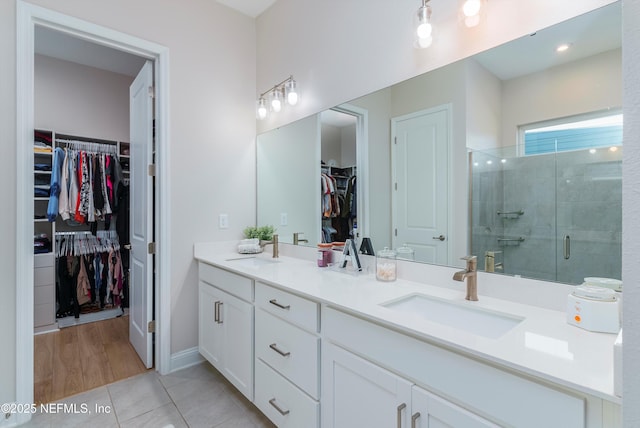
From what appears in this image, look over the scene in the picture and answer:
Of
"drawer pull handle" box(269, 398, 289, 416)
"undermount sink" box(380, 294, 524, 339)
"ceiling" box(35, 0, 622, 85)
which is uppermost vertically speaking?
"ceiling" box(35, 0, 622, 85)

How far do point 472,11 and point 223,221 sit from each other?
85.1 inches

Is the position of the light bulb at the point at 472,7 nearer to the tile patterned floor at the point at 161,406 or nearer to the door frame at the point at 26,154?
the door frame at the point at 26,154

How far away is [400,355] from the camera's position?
1015 mm

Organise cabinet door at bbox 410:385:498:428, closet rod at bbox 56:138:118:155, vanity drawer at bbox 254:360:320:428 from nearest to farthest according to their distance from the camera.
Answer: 1. cabinet door at bbox 410:385:498:428
2. vanity drawer at bbox 254:360:320:428
3. closet rod at bbox 56:138:118:155

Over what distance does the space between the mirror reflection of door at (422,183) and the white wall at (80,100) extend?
3679mm

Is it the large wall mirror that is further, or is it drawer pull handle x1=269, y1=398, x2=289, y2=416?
drawer pull handle x1=269, y1=398, x2=289, y2=416

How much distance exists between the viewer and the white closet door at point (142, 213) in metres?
2.33

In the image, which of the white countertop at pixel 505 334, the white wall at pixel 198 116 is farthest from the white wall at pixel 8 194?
the white countertop at pixel 505 334

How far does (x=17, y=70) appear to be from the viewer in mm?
1756

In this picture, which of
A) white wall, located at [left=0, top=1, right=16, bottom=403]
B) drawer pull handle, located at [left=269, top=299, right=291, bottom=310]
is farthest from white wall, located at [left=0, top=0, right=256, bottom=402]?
drawer pull handle, located at [left=269, top=299, right=291, bottom=310]

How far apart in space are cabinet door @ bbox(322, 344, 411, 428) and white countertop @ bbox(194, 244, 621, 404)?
0.62 ft

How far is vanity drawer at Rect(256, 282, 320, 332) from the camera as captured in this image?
1.34 m

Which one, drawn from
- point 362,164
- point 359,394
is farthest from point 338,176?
point 359,394

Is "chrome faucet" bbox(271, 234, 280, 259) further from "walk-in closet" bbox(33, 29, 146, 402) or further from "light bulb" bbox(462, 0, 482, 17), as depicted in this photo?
"light bulb" bbox(462, 0, 482, 17)
